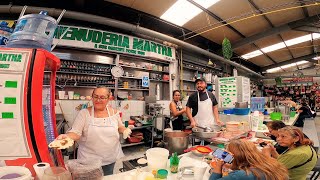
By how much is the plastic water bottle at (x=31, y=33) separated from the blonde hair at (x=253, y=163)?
1.81 m

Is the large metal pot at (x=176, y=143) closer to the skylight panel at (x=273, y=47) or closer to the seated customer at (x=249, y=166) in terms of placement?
the seated customer at (x=249, y=166)

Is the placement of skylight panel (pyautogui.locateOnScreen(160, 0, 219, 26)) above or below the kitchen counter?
above

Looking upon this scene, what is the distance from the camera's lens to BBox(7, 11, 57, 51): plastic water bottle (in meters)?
1.52

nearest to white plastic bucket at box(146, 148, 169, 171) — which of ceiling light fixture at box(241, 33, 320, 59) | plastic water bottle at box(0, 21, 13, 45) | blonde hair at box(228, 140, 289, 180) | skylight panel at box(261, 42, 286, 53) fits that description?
blonde hair at box(228, 140, 289, 180)

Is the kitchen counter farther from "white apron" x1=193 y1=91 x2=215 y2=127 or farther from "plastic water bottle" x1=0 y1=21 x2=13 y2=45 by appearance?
"white apron" x1=193 y1=91 x2=215 y2=127

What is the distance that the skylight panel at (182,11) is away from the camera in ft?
16.9

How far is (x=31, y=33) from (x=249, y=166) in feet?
6.68

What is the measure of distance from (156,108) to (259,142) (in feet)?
12.2

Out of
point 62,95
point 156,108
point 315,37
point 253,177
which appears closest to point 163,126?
point 156,108

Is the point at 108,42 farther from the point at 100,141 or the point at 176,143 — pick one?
the point at 176,143

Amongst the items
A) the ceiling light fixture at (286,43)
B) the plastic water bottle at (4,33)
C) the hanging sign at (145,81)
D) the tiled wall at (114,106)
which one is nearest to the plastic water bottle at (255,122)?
the plastic water bottle at (4,33)

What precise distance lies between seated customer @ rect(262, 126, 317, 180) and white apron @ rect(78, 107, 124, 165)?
1.56 m

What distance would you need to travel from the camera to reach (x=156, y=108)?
19.4ft

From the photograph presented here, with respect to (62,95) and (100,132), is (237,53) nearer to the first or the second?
(62,95)
